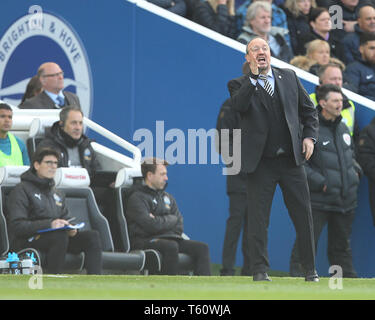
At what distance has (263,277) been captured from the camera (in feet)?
30.2

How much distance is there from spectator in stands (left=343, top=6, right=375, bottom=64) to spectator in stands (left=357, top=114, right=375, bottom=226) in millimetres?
2799

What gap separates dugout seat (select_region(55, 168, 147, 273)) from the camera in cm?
1203

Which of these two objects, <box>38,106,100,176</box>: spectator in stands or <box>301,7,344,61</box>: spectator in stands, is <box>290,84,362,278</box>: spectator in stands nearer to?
<box>38,106,100,176</box>: spectator in stands

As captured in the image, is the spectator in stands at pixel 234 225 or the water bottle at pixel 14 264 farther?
the spectator in stands at pixel 234 225

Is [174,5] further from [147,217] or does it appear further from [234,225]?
[147,217]

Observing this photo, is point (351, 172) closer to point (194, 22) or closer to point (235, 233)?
point (235, 233)

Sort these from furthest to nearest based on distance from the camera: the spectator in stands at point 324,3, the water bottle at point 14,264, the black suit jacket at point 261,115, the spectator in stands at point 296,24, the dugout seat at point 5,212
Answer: the spectator in stands at point 324,3
the spectator in stands at point 296,24
the dugout seat at point 5,212
the water bottle at point 14,264
the black suit jacket at point 261,115

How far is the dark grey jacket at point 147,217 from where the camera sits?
12.4 metres

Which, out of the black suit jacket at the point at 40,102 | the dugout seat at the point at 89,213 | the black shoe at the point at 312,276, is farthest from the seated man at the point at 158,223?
the black shoe at the point at 312,276

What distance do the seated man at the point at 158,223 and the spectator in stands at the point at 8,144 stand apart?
51.8 inches

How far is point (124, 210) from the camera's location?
12.6 meters

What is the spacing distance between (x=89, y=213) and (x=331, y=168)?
2.73 m

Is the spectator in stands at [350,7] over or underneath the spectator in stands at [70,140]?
over

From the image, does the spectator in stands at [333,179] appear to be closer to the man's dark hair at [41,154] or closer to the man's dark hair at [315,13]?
the man's dark hair at [41,154]
